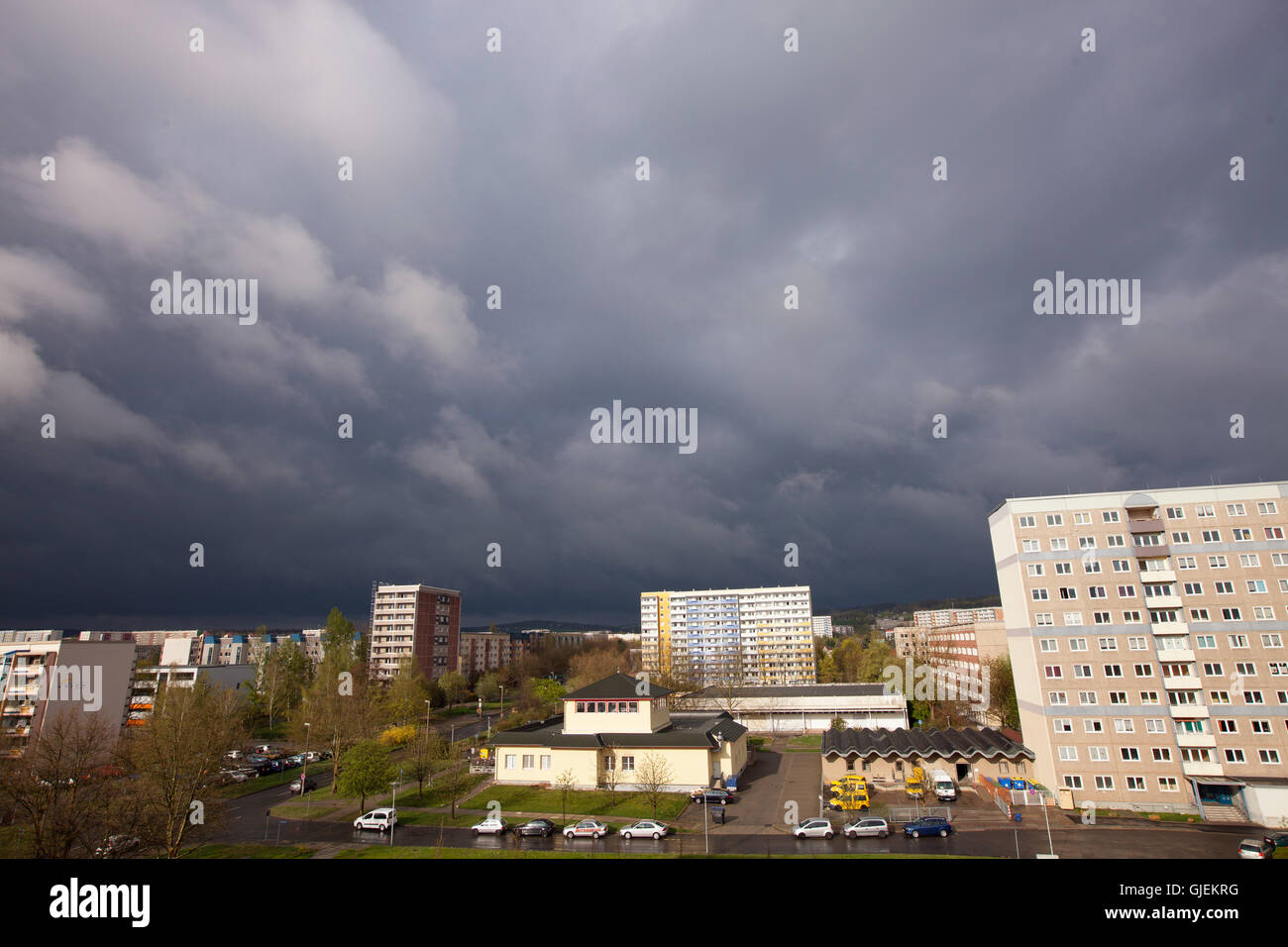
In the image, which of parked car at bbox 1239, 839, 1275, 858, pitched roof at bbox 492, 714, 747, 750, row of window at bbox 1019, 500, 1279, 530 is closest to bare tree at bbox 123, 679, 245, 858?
pitched roof at bbox 492, 714, 747, 750

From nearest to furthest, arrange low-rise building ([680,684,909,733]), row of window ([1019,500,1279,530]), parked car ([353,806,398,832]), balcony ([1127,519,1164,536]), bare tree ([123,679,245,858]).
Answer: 1. bare tree ([123,679,245,858])
2. parked car ([353,806,398,832])
3. row of window ([1019,500,1279,530])
4. balcony ([1127,519,1164,536])
5. low-rise building ([680,684,909,733])

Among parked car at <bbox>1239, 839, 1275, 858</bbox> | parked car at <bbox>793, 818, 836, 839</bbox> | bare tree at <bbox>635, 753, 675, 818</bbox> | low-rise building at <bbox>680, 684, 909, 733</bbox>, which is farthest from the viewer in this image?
low-rise building at <bbox>680, 684, 909, 733</bbox>

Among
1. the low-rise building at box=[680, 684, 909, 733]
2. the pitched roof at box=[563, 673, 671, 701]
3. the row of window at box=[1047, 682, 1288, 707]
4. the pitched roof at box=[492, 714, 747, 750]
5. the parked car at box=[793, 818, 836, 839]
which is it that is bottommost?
the low-rise building at box=[680, 684, 909, 733]

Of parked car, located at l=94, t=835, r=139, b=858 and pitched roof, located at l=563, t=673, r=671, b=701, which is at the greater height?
pitched roof, located at l=563, t=673, r=671, b=701

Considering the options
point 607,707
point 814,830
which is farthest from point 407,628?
point 814,830

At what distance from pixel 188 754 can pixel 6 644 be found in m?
52.0

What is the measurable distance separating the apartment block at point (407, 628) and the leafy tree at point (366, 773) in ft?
247

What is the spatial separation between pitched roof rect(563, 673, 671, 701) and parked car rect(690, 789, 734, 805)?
6.59 m

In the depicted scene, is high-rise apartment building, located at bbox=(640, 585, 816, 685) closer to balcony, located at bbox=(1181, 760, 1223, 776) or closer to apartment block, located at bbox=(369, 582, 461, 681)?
apartment block, located at bbox=(369, 582, 461, 681)

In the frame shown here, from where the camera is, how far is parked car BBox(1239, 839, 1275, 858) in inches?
1005

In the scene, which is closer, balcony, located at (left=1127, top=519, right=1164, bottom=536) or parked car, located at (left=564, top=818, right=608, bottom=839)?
parked car, located at (left=564, top=818, right=608, bottom=839)

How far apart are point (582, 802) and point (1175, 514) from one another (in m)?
39.6
